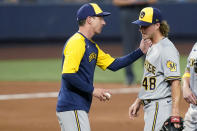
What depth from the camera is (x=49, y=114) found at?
28.5 ft

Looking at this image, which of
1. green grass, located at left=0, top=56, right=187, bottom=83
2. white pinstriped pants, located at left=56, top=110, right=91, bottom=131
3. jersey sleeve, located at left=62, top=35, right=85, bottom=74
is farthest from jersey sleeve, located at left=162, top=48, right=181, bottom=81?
green grass, located at left=0, top=56, right=187, bottom=83

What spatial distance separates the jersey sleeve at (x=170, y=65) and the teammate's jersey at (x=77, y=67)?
2.46 ft

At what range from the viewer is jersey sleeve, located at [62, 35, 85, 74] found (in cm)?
478

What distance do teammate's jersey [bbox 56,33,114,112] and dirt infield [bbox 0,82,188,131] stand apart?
267 centimetres

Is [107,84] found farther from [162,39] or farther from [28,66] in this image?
Answer: [162,39]

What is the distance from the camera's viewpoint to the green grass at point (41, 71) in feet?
41.8

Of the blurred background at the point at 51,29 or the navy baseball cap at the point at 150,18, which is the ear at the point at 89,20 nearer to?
the navy baseball cap at the point at 150,18

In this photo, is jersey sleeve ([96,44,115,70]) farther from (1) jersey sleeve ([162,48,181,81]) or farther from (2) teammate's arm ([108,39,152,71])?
(1) jersey sleeve ([162,48,181,81])

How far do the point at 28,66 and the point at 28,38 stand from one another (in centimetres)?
246

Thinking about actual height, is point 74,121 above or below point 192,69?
below

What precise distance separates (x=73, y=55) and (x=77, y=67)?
4.8 inches

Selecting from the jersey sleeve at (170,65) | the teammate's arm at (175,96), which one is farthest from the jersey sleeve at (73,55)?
the teammate's arm at (175,96)

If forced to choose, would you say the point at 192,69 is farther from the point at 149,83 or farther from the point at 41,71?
the point at 41,71

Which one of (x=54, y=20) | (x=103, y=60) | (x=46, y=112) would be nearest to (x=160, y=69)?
(x=103, y=60)
